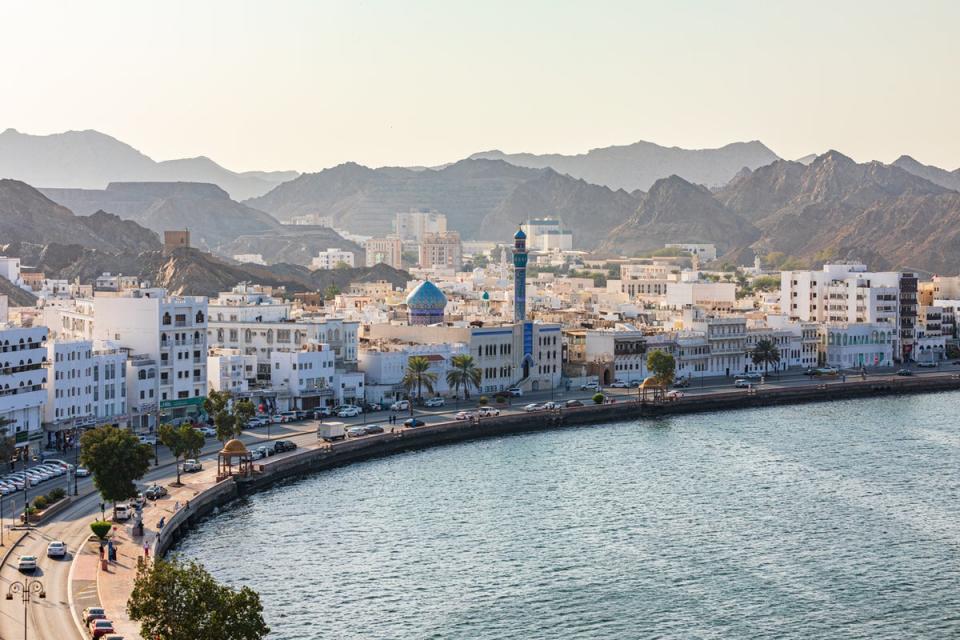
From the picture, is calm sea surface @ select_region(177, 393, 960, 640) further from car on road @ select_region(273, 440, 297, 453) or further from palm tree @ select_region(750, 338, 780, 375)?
palm tree @ select_region(750, 338, 780, 375)

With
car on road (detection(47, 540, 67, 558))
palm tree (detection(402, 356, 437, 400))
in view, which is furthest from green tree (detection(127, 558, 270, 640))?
palm tree (detection(402, 356, 437, 400))

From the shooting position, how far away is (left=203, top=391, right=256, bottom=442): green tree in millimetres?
65562

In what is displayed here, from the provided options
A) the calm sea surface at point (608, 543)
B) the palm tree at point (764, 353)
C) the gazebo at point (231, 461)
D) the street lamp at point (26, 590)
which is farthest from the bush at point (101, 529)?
the palm tree at point (764, 353)

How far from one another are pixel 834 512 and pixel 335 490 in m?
18.7

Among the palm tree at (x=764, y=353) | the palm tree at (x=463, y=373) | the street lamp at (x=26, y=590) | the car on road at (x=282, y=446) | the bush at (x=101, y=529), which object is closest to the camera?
the street lamp at (x=26, y=590)

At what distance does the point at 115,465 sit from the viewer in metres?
51.7

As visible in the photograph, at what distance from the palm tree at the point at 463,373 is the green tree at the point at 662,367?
10444 mm

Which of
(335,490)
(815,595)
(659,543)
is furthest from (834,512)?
(335,490)

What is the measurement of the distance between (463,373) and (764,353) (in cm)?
2761

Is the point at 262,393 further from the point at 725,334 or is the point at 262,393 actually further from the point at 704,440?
the point at 725,334

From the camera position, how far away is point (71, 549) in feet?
152

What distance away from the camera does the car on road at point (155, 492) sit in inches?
2156

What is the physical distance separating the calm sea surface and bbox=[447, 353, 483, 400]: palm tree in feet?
38.5

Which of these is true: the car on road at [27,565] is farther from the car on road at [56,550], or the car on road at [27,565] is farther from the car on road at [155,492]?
→ the car on road at [155,492]
